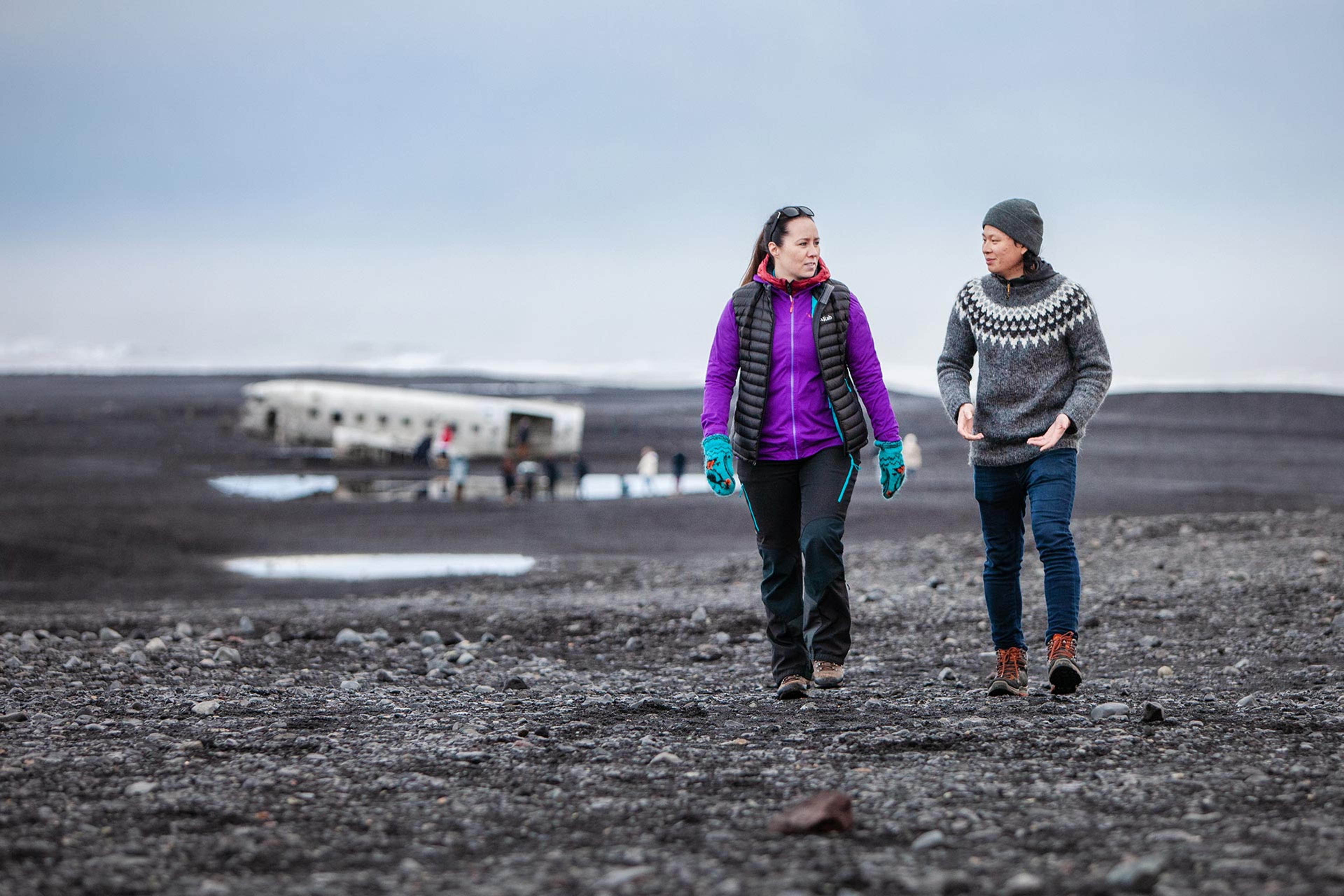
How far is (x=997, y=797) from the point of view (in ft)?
13.6

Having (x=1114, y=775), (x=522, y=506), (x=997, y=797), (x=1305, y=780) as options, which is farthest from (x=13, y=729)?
(x=522, y=506)

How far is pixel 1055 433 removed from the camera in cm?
589

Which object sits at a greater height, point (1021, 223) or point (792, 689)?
point (1021, 223)

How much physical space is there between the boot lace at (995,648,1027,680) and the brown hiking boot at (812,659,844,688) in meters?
0.81

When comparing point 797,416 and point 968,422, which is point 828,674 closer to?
point 797,416

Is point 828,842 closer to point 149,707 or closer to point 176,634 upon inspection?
point 149,707

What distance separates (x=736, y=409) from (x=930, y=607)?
5.07m

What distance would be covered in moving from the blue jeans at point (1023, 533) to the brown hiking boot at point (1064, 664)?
0.12 feet

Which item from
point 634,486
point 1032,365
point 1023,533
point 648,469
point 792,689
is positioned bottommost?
point 634,486

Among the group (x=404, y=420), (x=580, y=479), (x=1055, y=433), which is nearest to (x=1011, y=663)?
(x=1055, y=433)

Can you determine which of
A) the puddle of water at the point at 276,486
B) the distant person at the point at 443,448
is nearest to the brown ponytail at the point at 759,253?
the puddle of water at the point at 276,486

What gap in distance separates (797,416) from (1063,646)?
1705 mm

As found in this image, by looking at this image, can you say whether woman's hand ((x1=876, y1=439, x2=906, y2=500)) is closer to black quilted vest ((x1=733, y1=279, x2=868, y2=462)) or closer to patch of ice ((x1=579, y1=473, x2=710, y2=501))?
black quilted vest ((x1=733, y1=279, x2=868, y2=462))

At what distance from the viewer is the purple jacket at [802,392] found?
20.7 ft
